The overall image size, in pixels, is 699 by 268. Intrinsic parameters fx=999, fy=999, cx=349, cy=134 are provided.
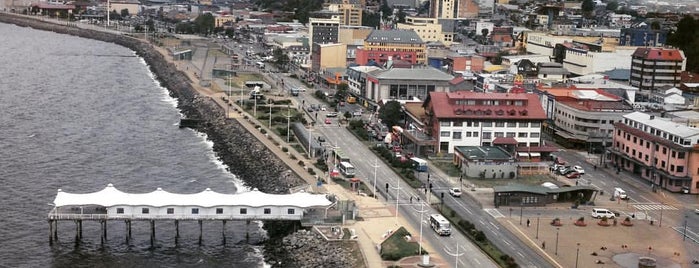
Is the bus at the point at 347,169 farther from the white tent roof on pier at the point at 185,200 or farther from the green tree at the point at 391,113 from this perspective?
the green tree at the point at 391,113

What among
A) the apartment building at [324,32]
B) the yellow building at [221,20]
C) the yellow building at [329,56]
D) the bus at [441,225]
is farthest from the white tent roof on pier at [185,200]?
the yellow building at [221,20]

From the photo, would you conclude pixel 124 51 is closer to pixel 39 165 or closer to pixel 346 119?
pixel 346 119

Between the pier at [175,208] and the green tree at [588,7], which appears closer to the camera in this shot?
the pier at [175,208]

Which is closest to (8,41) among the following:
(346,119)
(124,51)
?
(124,51)

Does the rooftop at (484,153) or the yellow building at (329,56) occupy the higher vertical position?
the yellow building at (329,56)

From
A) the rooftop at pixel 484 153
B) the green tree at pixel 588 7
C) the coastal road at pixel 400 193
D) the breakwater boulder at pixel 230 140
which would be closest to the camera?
the coastal road at pixel 400 193

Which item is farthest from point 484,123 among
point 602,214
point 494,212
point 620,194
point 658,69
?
point 658,69

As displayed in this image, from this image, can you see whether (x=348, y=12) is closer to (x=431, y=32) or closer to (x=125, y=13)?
(x=431, y=32)

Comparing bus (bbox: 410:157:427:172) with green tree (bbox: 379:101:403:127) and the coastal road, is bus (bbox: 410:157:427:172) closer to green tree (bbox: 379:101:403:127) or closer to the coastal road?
the coastal road
